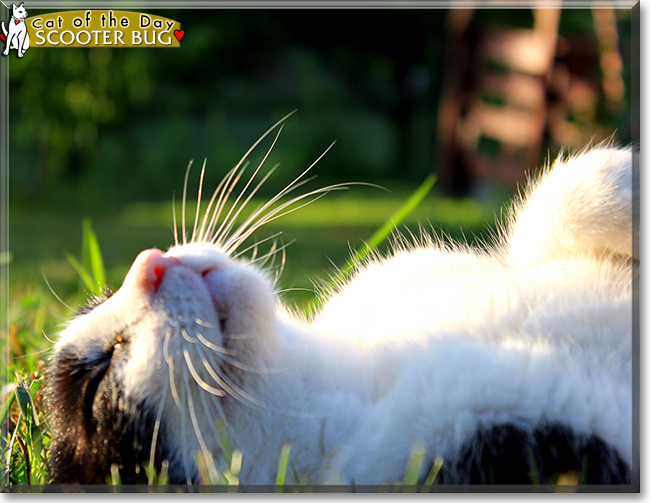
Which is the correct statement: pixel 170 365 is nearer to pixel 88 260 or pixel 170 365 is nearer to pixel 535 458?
pixel 535 458

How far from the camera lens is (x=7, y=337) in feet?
4.27

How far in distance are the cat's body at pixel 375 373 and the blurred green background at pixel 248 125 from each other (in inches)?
38.5

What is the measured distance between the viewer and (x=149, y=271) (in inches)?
31.7

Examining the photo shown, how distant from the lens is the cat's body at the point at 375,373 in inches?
28.2

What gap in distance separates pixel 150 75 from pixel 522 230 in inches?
218

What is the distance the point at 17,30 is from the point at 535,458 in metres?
0.92

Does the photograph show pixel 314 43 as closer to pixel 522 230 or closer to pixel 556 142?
pixel 556 142

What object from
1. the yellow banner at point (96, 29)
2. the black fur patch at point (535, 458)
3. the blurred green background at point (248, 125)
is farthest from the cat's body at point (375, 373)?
the blurred green background at point (248, 125)

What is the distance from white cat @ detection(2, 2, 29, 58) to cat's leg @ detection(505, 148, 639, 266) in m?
0.83

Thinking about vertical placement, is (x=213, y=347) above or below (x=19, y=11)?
below

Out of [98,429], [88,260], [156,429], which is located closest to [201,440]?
[156,429]

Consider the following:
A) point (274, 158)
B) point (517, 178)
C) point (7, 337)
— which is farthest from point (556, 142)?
point (7, 337)

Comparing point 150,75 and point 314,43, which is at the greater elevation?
point 314,43

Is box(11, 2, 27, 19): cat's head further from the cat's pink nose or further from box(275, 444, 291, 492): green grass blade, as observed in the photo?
box(275, 444, 291, 492): green grass blade
